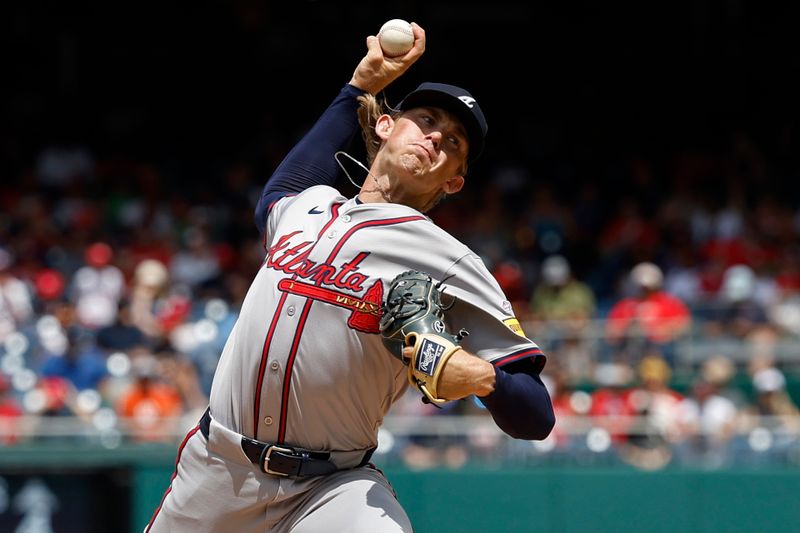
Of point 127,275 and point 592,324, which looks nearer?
point 592,324

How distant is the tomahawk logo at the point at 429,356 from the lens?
8.96ft

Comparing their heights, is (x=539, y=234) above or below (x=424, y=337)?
below

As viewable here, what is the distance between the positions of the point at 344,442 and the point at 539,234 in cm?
853

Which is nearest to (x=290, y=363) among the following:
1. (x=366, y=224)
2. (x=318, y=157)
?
(x=366, y=224)

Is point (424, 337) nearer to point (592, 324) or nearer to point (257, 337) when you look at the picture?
point (257, 337)

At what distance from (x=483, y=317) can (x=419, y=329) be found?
0.28m

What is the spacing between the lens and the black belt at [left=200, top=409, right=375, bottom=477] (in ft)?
9.93

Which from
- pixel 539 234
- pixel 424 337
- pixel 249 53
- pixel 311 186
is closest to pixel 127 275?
pixel 539 234

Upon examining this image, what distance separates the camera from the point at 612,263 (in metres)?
11.0

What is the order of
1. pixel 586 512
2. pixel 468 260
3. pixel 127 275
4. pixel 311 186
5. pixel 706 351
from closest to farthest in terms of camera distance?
pixel 468 260, pixel 311 186, pixel 586 512, pixel 706 351, pixel 127 275

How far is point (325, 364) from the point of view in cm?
303

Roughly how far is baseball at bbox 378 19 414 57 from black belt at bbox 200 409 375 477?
1.20 m

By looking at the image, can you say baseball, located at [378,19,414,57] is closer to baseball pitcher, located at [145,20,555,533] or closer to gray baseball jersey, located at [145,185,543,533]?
baseball pitcher, located at [145,20,555,533]

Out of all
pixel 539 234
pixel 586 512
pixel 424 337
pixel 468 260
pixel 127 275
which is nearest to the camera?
pixel 424 337
